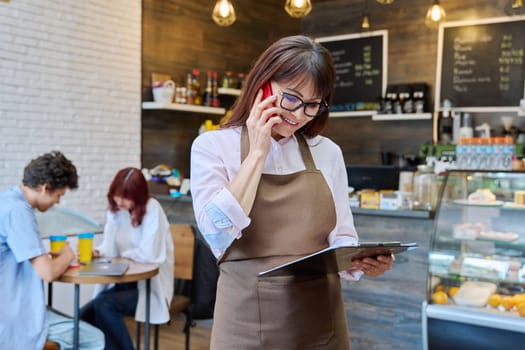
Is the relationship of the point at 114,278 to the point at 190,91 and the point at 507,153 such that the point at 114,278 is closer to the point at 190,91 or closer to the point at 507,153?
A: the point at 507,153

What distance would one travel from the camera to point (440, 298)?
3273 millimetres

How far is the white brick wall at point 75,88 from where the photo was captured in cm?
468

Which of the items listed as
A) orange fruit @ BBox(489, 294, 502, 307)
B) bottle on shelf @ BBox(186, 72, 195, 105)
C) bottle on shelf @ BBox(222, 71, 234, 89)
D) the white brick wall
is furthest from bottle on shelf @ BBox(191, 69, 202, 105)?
orange fruit @ BBox(489, 294, 502, 307)

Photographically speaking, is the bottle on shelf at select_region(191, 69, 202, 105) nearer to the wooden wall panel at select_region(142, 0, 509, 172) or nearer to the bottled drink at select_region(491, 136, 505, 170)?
the wooden wall panel at select_region(142, 0, 509, 172)

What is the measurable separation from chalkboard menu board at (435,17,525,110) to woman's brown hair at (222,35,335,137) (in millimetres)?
5265

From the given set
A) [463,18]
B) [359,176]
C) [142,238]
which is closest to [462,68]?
[463,18]

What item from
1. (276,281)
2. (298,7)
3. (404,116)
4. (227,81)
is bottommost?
(276,281)

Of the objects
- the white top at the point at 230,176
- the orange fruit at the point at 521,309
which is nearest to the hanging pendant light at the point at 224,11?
the orange fruit at the point at 521,309

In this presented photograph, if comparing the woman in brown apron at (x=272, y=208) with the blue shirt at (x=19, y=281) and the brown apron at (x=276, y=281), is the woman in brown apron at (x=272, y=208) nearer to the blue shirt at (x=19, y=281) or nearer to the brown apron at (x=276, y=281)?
the brown apron at (x=276, y=281)

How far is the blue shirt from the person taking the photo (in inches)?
114

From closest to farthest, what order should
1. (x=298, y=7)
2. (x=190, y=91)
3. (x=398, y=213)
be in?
1. (x=398, y=213)
2. (x=298, y=7)
3. (x=190, y=91)

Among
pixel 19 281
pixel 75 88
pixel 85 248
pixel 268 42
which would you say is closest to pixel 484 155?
pixel 85 248

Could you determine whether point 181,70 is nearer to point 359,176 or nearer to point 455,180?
point 359,176

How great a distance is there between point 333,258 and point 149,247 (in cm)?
259
